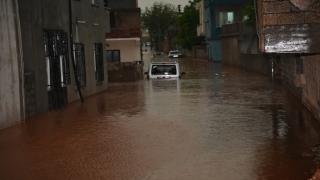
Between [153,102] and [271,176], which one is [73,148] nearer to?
[271,176]

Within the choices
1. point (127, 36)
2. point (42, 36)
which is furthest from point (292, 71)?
point (127, 36)

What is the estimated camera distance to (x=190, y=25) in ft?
260

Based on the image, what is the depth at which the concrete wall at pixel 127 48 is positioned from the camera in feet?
148

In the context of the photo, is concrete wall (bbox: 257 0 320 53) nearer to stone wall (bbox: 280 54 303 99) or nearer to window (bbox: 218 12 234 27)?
stone wall (bbox: 280 54 303 99)

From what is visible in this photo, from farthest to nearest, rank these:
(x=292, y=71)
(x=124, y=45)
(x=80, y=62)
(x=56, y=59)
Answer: (x=124, y=45), (x=80, y=62), (x=292, y=71), (x=56, y=59)

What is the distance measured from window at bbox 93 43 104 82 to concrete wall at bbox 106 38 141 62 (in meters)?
17.8

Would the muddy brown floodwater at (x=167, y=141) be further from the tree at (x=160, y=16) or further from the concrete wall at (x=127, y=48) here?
the tree at (x=160, y=16)

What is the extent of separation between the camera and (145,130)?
1418cm

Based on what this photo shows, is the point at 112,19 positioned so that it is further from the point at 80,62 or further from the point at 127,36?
the point at 80,62

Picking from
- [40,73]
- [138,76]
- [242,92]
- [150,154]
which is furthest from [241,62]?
[150,154]

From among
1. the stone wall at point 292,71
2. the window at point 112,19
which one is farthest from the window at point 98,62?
the window at point 112,19

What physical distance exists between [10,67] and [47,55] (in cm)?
365

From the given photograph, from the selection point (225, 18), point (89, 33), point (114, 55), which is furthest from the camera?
point (225, 18)

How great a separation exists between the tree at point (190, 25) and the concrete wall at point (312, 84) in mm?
61175
